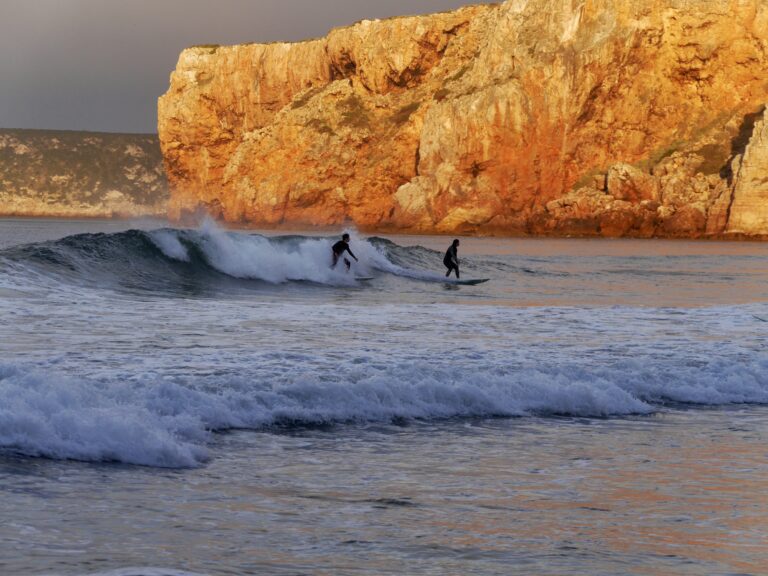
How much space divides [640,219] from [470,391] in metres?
94.3

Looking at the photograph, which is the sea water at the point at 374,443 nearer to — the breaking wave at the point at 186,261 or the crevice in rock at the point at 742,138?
the breaking wave at the point at 186,261

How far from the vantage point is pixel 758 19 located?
105812 mm

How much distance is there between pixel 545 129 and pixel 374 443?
106 m

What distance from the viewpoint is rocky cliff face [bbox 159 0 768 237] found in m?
103

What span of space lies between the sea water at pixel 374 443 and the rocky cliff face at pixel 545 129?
85201 millimetres

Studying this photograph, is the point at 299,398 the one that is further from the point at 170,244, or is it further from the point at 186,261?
the point at 170,244

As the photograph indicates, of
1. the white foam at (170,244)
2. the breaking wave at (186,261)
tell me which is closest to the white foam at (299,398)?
the breaking wave at (186,261)

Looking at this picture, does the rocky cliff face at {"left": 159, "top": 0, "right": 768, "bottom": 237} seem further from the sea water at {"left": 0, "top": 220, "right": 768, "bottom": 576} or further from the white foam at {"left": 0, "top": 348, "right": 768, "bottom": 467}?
the white foam at {"left": 0, "top": 348, "right": 768, "bottom": 467}

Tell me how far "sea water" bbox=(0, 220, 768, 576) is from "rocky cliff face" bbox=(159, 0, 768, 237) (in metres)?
85.2

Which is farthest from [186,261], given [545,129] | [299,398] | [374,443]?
[545,129]

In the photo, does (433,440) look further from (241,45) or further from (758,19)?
(241,45)

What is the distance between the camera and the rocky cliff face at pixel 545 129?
338 ft

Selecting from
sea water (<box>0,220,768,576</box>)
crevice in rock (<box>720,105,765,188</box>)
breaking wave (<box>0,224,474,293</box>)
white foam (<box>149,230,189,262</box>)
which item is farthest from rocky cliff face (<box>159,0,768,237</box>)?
sea water (<box>0,220,768,576</box>)

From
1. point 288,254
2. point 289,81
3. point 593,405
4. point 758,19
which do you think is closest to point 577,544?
point 593,405
